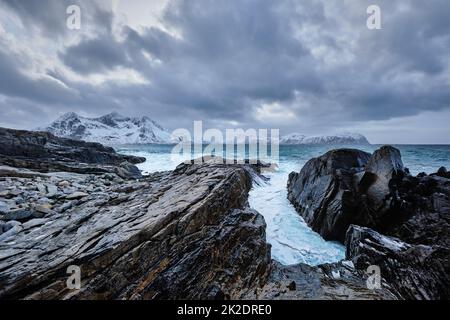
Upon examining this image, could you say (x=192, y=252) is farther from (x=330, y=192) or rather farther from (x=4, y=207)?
(x=4, y=207)

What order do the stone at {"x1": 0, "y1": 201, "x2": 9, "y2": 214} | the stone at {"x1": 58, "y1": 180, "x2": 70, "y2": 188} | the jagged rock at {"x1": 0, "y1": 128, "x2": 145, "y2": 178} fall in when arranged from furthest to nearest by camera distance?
the jagged rock at {"x1": 0, "y1": 128, "x2": 145, "y2": 178}, the stone at {"x1": 58, "y1": 180, "x2": 70, "y2": 188}, the stone at {"x1": 0, "y1": 201, "x2": 9, "y2": 214}

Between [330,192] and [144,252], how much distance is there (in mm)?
9128

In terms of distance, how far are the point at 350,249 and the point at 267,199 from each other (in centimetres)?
794

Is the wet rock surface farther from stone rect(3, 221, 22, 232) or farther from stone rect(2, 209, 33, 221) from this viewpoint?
stone rect(2, 209, 33, 221)

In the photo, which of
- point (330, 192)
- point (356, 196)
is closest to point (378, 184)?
point (356, 196)

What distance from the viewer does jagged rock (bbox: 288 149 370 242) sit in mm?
8914

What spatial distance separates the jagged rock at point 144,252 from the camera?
388 centimetres

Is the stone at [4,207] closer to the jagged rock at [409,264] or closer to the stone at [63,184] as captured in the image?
the stone at [63,184]

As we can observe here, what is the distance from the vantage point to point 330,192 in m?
10.0

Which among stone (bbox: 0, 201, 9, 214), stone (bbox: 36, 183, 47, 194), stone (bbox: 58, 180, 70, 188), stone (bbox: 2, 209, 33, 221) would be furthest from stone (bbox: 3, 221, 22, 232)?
stone (bbox: 58, 180, 70, 188)

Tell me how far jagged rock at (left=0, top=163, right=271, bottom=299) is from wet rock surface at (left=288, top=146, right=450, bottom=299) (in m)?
3.45

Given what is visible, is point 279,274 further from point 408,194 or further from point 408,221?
point 408,194

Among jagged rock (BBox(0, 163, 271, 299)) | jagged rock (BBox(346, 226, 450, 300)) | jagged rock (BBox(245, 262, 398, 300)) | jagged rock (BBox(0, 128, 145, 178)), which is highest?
jagged rock (BBox(0, 128, 145, 178))
